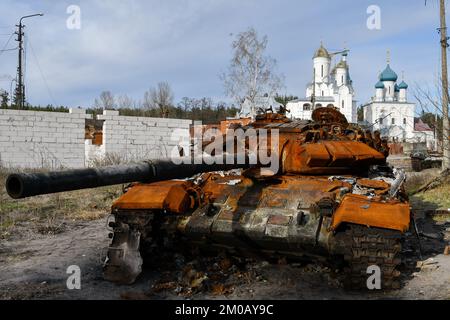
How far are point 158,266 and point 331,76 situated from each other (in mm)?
60106

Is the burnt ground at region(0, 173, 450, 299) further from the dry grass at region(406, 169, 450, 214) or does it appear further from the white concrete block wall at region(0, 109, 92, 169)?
the white concrete block wall at region(0, 109, 92, 169)

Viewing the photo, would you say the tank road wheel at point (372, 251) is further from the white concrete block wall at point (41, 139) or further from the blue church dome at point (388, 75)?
the blue church dome at point (388, 75)

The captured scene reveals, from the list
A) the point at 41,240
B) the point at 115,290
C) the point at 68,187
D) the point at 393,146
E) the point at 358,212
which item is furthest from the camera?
the point at 393,146

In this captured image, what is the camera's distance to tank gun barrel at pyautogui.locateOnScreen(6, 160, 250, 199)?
3.41m

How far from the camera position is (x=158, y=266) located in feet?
23.4

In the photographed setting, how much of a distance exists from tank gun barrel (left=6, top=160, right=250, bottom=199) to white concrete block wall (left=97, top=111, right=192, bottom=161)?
561 inches

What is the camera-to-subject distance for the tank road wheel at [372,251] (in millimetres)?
5676

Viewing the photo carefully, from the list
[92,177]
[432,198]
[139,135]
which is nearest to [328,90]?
[139,135]

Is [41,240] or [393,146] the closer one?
[41,240]

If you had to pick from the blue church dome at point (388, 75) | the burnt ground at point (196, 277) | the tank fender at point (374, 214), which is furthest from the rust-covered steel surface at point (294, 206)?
the blue church dome at point (388, 75)

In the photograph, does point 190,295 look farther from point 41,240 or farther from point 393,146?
point 393,146

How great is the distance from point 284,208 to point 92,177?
3.20 m

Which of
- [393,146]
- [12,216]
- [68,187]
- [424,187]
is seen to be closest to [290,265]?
[68,187]

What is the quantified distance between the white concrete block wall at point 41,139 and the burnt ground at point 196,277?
9822 mm
